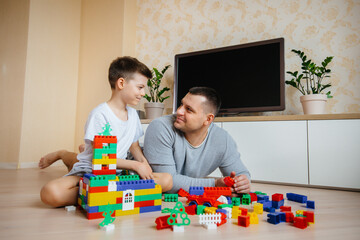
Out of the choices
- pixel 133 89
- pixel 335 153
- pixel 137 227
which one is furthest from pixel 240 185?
pixel 335 153

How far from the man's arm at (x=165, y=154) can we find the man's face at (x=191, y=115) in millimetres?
72

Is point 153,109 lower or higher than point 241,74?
lower

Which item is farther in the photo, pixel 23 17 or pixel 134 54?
pixel 134 54

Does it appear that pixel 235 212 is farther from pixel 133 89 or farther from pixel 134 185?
pixel 133 89

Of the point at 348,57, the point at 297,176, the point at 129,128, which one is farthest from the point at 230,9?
the point at 129,128

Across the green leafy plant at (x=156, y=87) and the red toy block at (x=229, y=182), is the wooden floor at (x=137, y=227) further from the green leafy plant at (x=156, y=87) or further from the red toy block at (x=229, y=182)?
the green leafy plant at (x=156, y=87)

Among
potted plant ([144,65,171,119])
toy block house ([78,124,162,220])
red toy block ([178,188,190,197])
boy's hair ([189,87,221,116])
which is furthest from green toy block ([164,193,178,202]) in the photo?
potted plant ([144,65,171,119])

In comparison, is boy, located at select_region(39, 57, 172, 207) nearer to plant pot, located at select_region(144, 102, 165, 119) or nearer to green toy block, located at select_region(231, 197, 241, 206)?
green toy block, located at select_region(231, 197, 241, 206)

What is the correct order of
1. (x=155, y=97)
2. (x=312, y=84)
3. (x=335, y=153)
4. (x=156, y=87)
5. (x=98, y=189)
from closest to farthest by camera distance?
(x=98, y=189) < (x=335, y=153) < (x=312, y=84) < (x=156, y=87) < (x=155, y=97)

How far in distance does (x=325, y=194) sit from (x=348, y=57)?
1.24 metres

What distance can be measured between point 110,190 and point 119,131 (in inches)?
18.2

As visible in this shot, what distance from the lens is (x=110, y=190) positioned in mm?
1028

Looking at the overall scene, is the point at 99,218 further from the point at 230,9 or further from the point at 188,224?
the point at 230,9

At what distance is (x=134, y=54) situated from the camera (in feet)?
11.3
